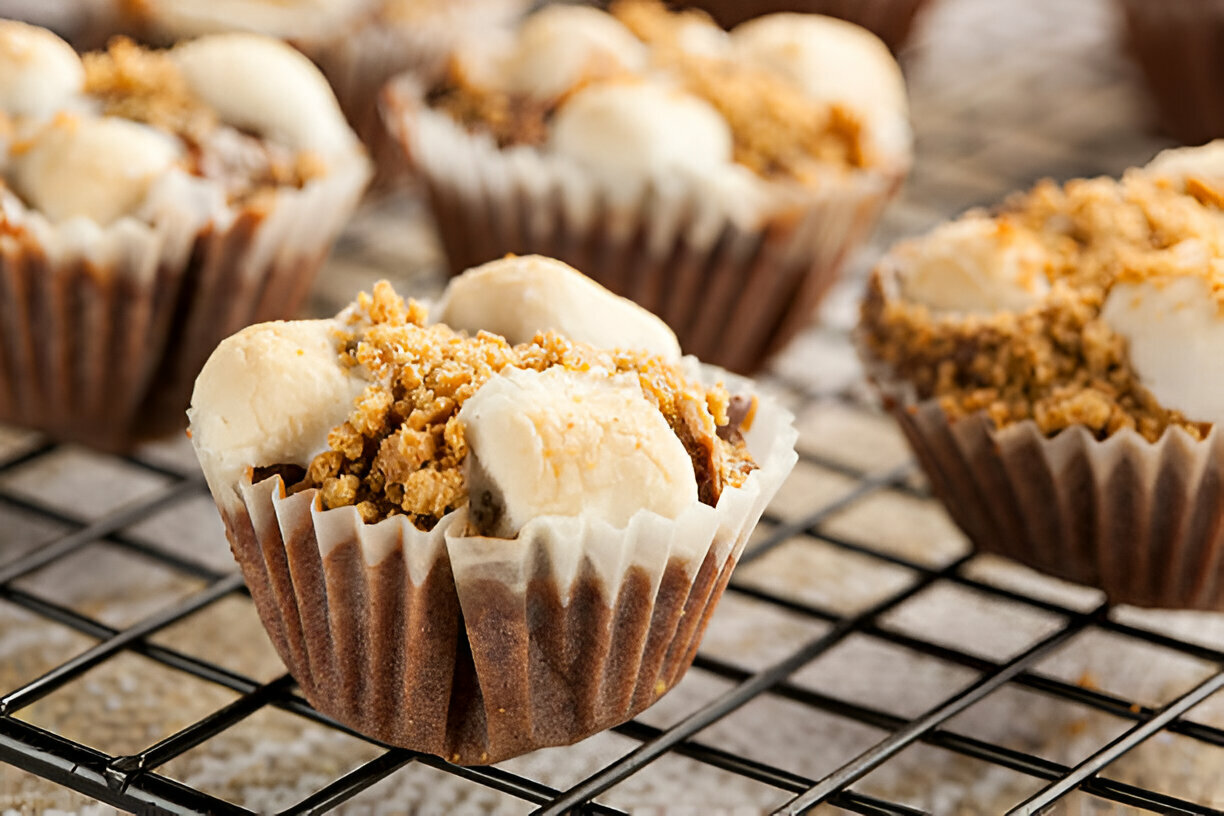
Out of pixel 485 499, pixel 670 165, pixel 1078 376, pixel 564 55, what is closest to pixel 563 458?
pixel 485 499

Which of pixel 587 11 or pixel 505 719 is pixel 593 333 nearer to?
pixel 505 719

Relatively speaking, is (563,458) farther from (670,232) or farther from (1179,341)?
(670,232)

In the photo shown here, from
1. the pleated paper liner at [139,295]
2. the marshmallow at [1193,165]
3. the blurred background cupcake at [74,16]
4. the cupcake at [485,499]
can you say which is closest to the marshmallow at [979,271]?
the marshmallow at [1193,165]

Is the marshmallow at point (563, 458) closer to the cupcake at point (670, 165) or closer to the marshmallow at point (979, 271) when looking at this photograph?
the marshmallow at point (979, 271)

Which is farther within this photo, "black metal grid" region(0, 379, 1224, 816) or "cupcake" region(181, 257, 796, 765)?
"black metal grid" region(0, 379, 1224, 816)

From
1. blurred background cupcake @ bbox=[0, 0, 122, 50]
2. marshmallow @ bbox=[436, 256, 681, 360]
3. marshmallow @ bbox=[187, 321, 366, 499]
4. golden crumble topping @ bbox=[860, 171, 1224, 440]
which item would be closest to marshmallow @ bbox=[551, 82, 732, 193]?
golden crumble topping @ bbox=[860, 171, 1224, 440]

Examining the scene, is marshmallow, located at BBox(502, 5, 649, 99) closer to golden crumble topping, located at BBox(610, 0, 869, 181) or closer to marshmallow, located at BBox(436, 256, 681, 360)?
golden crumble topping, located at BBox(610, 0, 869, 181)
